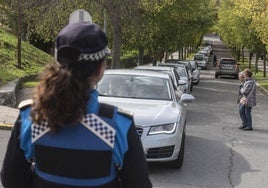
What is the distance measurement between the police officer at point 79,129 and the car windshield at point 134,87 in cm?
674

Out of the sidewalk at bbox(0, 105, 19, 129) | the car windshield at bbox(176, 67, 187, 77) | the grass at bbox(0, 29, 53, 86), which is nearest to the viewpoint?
the sidewalk at bbox(0, 105, 19, 129)

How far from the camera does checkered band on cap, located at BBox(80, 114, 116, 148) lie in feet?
7.09

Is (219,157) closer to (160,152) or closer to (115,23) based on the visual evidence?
(160,152)

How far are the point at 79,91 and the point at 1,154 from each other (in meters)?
6.78

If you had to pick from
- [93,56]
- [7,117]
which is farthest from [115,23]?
[93,56]

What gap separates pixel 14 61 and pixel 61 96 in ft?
67.5

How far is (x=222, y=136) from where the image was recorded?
12289 millimetres

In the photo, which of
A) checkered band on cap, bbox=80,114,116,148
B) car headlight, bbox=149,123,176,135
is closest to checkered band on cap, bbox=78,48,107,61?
checkered band on cap, bbox=80,114,116,148

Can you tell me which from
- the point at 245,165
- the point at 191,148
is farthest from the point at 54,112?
the point at 191,148

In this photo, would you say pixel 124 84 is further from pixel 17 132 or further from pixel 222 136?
pixel 17 132

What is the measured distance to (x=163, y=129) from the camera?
305 inches

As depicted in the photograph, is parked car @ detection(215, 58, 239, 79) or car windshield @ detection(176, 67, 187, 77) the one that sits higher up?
car windshield @ detection(176, 67, 187, 77)

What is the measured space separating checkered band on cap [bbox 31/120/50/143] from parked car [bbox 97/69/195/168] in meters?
5.11

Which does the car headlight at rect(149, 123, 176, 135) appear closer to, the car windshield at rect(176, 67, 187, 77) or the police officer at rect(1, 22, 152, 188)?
the police officer at rect(1, 22, 152, 188)
